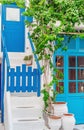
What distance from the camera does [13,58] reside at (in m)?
9.95

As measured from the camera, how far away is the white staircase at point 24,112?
747cm

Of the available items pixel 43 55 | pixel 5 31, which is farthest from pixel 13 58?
pixel 43 55

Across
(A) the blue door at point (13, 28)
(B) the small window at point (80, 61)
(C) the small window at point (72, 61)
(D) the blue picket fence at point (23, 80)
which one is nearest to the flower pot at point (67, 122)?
(D) the blue picket fence at point (23, 80)

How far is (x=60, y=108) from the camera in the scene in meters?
8.34

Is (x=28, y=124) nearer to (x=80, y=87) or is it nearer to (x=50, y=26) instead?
(x=80, y=87)

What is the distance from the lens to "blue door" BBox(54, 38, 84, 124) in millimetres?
9180

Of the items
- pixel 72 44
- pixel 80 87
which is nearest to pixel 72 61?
pixel 72 44

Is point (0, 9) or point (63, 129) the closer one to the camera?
point (63, 129)

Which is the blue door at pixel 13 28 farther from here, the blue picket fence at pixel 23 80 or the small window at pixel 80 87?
the small window at pixel 80 87

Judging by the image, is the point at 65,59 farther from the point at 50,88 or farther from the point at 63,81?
the point at 50,88

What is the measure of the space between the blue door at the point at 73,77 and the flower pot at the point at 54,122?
1403 mm

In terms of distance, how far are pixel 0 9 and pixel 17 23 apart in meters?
1.19

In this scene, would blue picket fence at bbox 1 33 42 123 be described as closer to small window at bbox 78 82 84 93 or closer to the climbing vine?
the climbing vine

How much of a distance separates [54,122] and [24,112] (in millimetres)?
909
